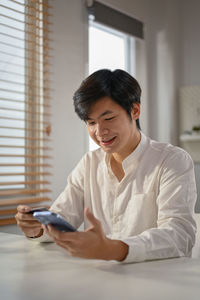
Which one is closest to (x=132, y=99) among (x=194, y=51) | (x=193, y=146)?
(x=193, y=146)

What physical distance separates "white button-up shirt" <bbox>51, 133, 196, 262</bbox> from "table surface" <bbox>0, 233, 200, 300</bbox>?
0.08 metres

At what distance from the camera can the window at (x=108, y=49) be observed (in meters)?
3.38

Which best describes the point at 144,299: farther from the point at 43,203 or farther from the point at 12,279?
the point at 43,203

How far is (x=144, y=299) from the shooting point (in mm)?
768

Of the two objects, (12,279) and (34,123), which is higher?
(34,123)

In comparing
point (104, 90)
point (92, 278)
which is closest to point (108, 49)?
point (104, 90)

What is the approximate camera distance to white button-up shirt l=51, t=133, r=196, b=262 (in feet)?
3.93

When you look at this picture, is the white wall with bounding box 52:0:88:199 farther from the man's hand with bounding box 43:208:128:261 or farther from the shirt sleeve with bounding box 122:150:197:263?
the man's hand with bounding box 43:208:128:261

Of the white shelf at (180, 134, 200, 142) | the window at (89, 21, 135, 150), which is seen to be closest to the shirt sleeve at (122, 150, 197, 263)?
the window at (89, 21, 135, 150)

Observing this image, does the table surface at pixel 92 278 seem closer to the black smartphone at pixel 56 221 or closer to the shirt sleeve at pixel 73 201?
the black smartphone at pixel 56 221

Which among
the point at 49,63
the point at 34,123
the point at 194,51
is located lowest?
the point at 34,123

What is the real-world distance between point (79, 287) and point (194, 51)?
352cm

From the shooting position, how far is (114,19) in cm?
341

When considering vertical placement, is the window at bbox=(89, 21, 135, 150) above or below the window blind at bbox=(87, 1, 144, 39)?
below
